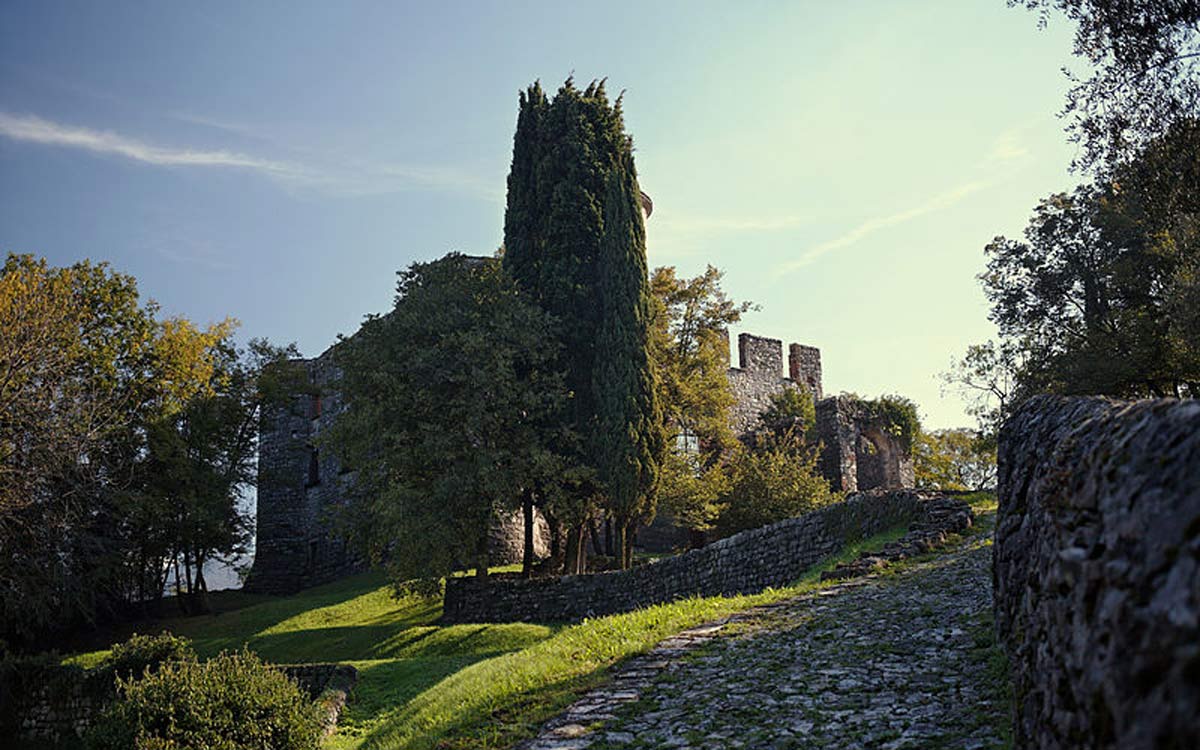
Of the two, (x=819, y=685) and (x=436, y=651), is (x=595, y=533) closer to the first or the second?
(x=436, y=651)

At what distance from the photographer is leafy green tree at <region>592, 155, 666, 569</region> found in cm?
2255

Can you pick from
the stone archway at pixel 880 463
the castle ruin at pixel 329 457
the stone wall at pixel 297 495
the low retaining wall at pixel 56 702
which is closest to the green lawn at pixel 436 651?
the low retaining wall at pixel 56 702

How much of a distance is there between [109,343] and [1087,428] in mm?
32574

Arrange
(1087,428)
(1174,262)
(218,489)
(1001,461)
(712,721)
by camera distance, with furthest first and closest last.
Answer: (218,489), (1174,262), (1001,461), (712,721), (1087,428)

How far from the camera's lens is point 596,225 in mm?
24766

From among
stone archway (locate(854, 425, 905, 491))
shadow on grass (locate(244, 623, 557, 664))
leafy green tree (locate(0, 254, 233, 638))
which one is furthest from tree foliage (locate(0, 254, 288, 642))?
stone archway (locate(854, 425, 905, 491))

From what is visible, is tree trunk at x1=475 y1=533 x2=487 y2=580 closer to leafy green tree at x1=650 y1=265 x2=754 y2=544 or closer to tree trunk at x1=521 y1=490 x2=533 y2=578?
tree trunk at x1=521 y1=490 x2=533 y2=578

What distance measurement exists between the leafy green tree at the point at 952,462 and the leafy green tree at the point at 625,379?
21711 millimetres

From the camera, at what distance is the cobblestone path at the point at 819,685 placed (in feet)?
21.2

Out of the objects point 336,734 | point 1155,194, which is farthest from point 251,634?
point 1155,194

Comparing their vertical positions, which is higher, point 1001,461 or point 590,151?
point 590,151

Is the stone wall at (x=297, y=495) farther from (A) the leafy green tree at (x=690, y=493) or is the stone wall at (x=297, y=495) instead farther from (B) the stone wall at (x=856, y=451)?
(B) the stone wall at (x=856, y=451)

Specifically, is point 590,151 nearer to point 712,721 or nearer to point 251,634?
point 251,634

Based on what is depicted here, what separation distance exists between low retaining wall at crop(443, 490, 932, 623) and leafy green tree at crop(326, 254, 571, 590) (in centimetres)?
127
